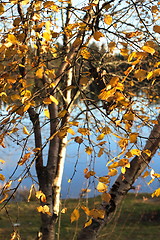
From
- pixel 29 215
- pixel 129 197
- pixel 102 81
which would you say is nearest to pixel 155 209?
pixel 129 197

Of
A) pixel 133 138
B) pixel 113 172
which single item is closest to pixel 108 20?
pixel 133 138

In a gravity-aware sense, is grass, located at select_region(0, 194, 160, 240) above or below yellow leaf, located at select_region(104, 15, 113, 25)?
below

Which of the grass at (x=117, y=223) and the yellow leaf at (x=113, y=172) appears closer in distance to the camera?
the yellow leaf at (x=113, y=172)

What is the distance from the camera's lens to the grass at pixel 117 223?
5637 millimetres

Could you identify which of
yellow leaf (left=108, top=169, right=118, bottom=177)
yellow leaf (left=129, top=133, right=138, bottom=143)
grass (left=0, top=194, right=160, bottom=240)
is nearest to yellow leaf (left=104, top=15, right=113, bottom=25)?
yellow leaf (left=129, top=133, right=138, bottom=143)

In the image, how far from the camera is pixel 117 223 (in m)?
6.65

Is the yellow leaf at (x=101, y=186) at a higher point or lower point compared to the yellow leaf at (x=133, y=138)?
lower

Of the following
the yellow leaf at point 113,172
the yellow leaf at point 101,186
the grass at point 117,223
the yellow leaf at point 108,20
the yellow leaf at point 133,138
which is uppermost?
the yellow leaf at point 108,20

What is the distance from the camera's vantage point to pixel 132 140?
1723 millimetres

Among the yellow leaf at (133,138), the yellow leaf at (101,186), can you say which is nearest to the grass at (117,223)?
the yellow leaf at (101,186)

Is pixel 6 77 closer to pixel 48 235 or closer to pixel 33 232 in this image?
pixel 48 235

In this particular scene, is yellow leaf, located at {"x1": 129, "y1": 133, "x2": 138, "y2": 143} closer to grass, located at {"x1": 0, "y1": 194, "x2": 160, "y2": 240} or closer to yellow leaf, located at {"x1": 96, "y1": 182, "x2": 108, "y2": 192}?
yellow leaf, located at {"x1": 96, "y1": 182, "x2": 108, "y2": 192}

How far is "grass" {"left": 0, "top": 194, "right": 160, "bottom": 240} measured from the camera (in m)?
5.64

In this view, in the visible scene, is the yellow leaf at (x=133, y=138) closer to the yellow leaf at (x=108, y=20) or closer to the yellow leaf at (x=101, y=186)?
the yellow leaf at (x=101, y=186)
